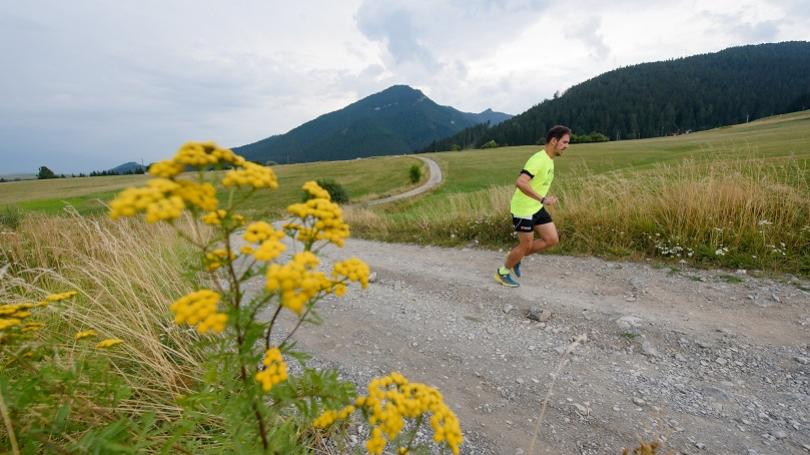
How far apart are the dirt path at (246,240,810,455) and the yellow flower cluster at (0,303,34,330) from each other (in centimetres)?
222

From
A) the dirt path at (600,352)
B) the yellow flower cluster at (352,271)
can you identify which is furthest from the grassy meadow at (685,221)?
the yellow flower cluster at (352,271)

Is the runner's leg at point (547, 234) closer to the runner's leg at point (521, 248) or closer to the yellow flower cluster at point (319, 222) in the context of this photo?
the runner's leg at point (521, 248)

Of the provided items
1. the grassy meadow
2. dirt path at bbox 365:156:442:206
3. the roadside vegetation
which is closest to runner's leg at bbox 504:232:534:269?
the grassy meadow

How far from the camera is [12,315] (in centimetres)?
188

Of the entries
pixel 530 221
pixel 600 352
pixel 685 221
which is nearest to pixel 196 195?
pixel 600 352

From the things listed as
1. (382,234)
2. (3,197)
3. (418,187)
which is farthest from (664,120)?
(3,197)

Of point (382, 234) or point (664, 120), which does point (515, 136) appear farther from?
point (382, 234)

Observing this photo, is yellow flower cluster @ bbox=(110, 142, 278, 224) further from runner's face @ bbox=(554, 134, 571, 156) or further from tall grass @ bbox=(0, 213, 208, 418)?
runner's face @ bbox=(554, 134, 571, 156)

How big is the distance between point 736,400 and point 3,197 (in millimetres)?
77164

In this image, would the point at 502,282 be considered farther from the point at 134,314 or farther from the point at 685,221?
the point at 134,314

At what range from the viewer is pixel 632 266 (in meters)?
6.29

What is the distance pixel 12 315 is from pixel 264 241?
1.57 metres

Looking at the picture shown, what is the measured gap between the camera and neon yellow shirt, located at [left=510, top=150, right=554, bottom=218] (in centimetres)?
581

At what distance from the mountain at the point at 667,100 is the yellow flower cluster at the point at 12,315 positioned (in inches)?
5086
